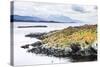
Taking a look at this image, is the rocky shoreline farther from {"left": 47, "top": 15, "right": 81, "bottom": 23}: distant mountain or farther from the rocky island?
{"left": 47, "top": 15, "right": 81, "bottom": 23}: distant mountain

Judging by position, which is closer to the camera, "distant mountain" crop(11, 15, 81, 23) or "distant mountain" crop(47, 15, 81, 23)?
"distant mountain" crop(11, 15, 81, 23)

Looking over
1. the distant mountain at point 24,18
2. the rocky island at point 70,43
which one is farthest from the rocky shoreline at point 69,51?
the distant mountain at point 24,18

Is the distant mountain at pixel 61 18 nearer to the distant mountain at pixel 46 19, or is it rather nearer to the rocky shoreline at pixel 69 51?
the distant mountain at pixel 46 19

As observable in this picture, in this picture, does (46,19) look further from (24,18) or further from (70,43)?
A: (70,43)

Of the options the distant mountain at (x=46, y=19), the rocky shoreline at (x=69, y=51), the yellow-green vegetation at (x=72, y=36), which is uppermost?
the distant mountain at (x=46, y=19)

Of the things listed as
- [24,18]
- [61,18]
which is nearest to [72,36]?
[61,18]

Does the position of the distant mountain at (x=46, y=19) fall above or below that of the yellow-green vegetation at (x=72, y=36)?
above

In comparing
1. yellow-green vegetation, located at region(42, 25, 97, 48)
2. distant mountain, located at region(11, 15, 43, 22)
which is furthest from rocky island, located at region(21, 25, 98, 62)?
distant mountain, located at region(11, 15, 43, 22)

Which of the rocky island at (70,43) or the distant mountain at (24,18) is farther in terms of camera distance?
the rocky island at (70,43)
